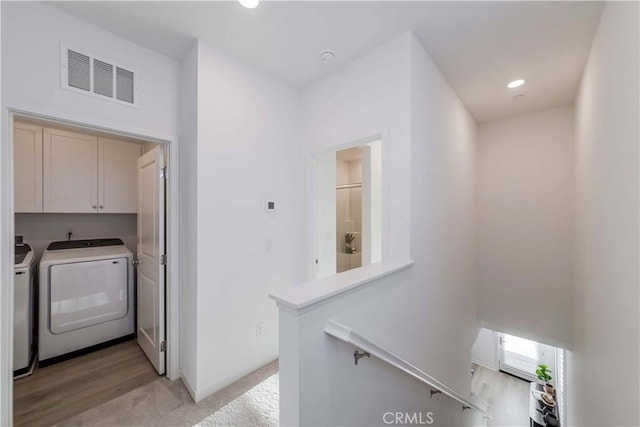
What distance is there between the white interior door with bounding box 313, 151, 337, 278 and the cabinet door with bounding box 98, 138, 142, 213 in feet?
8.21

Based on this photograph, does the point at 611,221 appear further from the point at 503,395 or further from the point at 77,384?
the point at 503,395

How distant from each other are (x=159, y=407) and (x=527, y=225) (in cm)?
465

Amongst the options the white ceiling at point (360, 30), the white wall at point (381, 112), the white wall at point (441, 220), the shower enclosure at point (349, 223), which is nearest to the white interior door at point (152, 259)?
the white ceiling at point (360, 30)

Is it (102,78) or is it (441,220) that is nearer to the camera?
(102,78)

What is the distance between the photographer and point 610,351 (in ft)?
5.12

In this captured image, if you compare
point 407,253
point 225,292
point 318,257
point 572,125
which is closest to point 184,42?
point 225,292

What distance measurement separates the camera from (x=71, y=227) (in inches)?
121

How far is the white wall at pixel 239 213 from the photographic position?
1945mm

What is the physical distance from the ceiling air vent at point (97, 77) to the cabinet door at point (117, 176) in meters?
1.59

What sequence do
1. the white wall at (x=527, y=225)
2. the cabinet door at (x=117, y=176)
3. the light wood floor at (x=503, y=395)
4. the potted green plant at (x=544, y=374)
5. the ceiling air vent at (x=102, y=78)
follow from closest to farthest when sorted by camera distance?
the ceiling air vent at (x=102, y=78) → the cabinet door at (x=117, y=176) → the white wall at (x=527, y=225) → the light wood floor at (x=503, y=395) → the potted green plant at (x=544, y=374)

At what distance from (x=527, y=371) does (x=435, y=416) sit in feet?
15.8

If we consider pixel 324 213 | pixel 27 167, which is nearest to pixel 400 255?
pixel 324 213

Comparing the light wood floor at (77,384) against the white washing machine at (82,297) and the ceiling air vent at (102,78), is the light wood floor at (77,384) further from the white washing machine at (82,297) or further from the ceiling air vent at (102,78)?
the ceiling air vent at (102,78)

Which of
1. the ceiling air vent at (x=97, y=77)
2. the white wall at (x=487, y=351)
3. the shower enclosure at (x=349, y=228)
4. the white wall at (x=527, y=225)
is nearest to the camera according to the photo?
the ceiling air vent at (x=97, y=77)
